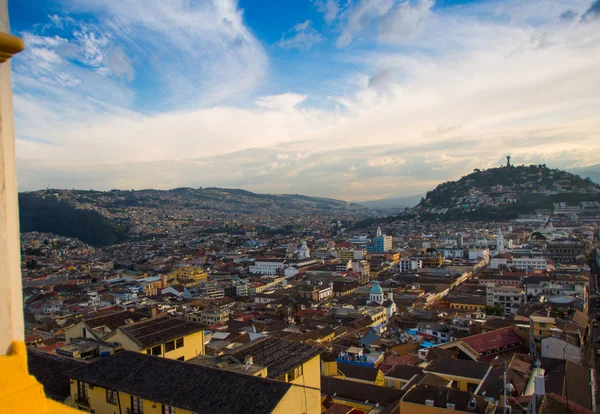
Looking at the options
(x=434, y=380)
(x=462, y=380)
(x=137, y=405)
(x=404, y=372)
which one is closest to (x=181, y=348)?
(x=137, y=405)

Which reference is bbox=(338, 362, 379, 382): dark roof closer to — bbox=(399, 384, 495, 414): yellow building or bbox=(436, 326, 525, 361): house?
bbox=(436, 326, 525, 361): house

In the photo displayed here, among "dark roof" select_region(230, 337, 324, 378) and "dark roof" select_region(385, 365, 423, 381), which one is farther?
"dark roof" select_region(385, 365, 423, 381)

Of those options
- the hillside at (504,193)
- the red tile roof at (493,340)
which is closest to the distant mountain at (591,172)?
the hillside at (504,193)

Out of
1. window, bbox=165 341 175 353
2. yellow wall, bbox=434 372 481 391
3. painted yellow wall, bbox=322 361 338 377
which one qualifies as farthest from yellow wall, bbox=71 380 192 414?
yellow wall, bbox=434 372 481 391

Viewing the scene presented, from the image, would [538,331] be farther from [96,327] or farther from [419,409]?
[96,327]

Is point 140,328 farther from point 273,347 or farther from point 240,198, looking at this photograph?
point 240,198

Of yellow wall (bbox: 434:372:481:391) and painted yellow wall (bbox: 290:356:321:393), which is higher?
painted yellow wall (bbox: 290:356:321:393)

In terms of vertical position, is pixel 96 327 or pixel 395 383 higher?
pixel 96 327
